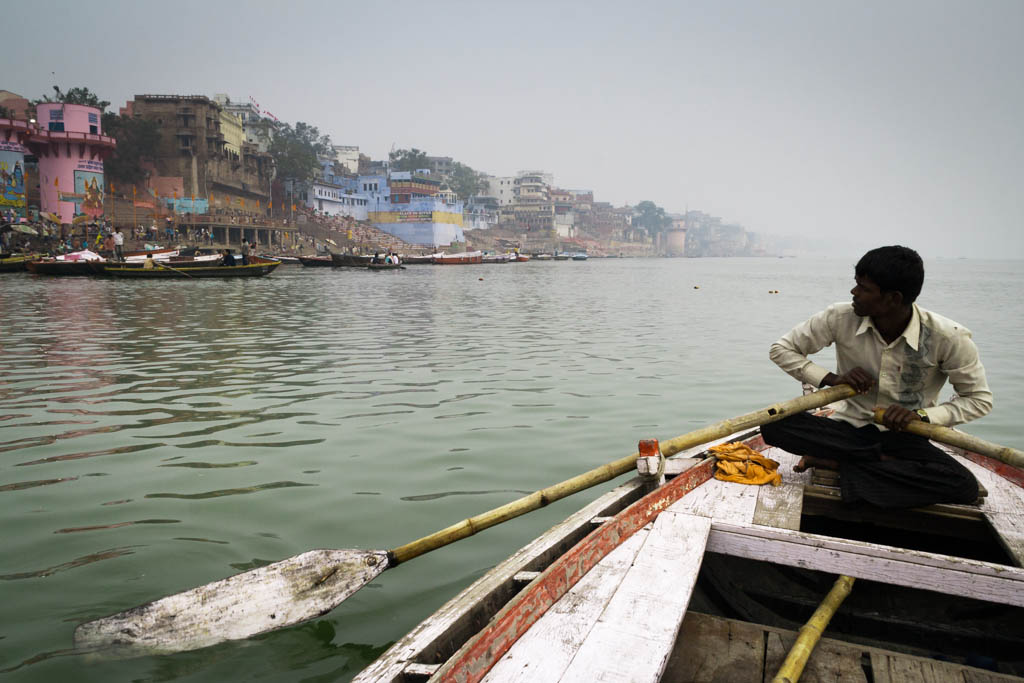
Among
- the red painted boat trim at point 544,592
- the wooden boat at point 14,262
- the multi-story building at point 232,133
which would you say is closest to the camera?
the red painted boat trim at point 544,592

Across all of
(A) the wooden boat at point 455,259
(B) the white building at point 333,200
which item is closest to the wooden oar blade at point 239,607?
(A) the wooden boat at point 455,259

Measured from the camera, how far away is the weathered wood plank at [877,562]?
2336 millimetres

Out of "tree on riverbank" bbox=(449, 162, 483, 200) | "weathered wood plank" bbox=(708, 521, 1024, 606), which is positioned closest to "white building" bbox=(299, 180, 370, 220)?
"tree on riverbank" bbox=(449, 162, 483, 200)

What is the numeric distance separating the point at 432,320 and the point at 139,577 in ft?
43.0

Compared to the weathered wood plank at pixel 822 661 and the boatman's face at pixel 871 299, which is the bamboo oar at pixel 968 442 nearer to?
the boatman's face at pixel 871 299

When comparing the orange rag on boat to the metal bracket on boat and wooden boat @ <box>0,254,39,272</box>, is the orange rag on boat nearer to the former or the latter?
the metal bracket on boat

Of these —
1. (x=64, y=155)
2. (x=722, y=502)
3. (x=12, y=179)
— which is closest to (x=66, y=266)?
(x=12, y=179)

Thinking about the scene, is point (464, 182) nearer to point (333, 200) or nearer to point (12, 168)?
point (333, 200)

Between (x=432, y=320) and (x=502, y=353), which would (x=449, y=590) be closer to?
(x=502, y=353)

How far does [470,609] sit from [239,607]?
127 cm

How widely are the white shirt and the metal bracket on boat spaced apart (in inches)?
39.9

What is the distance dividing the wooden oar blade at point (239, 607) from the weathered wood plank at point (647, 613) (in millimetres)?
1262

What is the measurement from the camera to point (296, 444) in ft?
18.9

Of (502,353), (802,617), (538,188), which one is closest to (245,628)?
(802,617)
